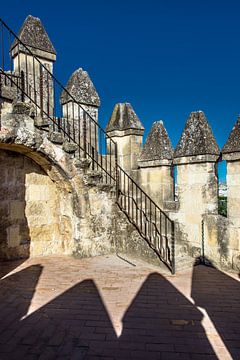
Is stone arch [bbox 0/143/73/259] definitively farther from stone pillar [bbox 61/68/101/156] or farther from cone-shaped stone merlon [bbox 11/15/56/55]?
cone-shaped stone merlon [bbox 11/15/56/55]

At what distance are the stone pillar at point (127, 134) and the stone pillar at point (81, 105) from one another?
0.54 metres

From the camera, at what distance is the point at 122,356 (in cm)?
301

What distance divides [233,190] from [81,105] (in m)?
4.45

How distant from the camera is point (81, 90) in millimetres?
7961

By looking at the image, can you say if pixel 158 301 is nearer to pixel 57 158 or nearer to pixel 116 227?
pixel 116 227

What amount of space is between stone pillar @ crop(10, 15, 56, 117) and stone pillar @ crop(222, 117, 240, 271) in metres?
4.20

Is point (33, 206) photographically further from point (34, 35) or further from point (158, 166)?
point (34, 35)

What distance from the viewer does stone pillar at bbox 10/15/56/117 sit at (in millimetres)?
7117

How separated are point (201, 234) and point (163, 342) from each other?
333 centimetres

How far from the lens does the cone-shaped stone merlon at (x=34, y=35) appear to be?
7375mm

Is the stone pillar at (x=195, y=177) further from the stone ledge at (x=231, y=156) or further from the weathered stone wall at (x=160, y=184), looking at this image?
the weathered stone wall at (x=160, y=184)

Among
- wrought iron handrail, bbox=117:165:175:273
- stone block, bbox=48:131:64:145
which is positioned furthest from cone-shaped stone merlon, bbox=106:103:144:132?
stone block, bbox=48:131:64:145

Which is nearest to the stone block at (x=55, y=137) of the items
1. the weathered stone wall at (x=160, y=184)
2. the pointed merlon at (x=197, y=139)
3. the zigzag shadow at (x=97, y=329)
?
the weathered stone wall at (x=160, y=184)

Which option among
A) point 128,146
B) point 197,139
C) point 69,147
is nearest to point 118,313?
point 69,147
